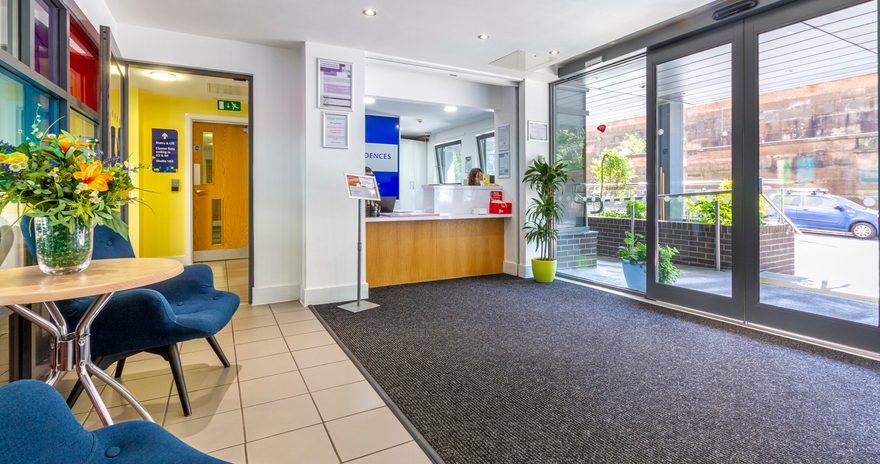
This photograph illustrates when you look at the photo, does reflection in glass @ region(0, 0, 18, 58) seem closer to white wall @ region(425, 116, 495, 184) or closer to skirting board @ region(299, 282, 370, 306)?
skirting board @ region(299, 282, 370, 306)

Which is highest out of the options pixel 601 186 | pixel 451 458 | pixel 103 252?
pixel 601 186

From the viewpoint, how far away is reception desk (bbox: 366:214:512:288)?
5.05 m

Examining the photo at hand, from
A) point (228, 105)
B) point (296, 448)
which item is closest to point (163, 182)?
point (228, 105)

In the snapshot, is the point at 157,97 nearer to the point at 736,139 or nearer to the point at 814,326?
the point at 736,139

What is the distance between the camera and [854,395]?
226cm

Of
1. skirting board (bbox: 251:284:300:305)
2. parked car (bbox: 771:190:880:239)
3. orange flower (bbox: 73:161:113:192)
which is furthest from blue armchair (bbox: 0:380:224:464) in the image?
parked car (bbox: 771:190:880:239)

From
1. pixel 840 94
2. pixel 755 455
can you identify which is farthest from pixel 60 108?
pixel 840 94

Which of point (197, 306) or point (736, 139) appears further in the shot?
point (736, 139)

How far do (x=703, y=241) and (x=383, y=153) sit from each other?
16.6ft

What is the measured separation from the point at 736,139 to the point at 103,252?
4596 mm

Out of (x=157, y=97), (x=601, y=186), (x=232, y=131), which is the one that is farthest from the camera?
(x=232, y=131)

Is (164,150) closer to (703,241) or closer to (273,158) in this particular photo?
(273,158)

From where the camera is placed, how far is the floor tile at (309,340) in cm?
308

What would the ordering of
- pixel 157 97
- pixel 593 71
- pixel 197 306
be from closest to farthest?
1. pixel 197 306
2. pixel 593 71
3. pixel 157 97
